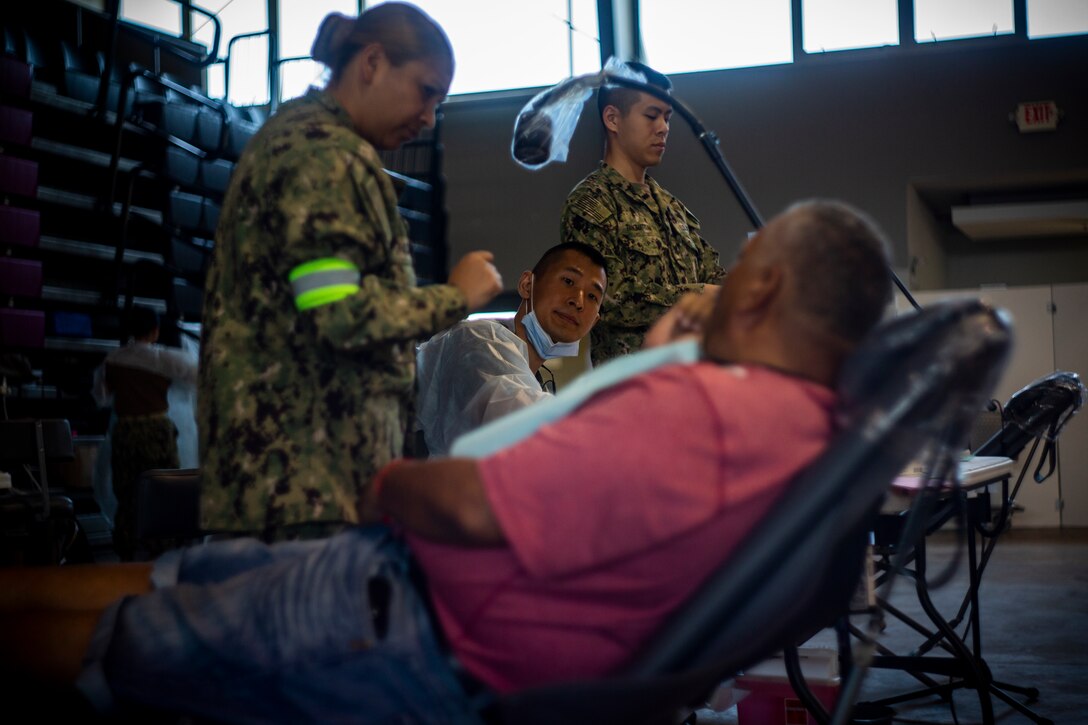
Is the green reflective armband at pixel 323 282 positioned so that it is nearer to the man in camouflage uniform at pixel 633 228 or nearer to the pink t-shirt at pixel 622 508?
the pink t-shirt at pixel 622 508

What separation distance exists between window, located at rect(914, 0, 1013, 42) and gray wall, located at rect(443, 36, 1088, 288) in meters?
0.14

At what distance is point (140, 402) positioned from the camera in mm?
5453

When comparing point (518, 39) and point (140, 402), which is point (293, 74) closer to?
point (518, 39)

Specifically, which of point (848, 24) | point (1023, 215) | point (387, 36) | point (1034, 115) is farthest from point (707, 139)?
point (1023, 215)

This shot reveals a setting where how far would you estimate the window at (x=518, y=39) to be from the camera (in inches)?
362

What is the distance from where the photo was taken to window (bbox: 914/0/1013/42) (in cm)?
871

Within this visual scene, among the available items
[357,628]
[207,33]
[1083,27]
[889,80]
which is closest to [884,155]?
[889,80]

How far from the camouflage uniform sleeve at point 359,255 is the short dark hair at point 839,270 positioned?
0.51 meters

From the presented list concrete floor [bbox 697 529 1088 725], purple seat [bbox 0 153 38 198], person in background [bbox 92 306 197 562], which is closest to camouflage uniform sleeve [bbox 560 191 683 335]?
concrete floor [bbox 697 529 1088 725]

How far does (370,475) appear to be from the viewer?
1.55 m

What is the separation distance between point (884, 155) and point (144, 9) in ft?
18.9

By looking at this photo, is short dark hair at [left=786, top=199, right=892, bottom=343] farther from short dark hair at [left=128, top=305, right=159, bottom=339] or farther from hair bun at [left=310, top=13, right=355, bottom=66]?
short dark hair at [left=128, top=305, right=159, bottom=339]

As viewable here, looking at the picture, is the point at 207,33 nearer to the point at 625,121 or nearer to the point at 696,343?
the point at 625,121

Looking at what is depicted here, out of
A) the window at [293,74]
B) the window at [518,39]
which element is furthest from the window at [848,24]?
the window at [293,74]
